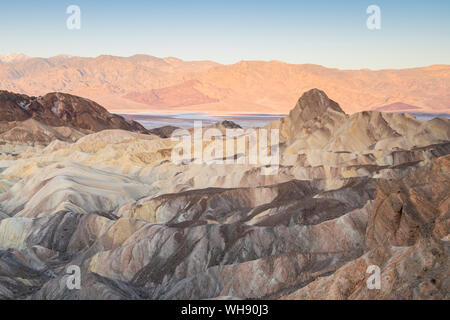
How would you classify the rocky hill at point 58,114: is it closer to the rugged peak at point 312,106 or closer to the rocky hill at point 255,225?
the rocky hill at point 255,225

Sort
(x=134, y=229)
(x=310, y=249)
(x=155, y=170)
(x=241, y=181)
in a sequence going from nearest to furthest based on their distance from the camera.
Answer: (x=310, y=249), (x=134, y=229), (x=241, y=181), (x=155, y=170)

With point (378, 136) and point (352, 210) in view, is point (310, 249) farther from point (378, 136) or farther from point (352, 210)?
point (378, 136)

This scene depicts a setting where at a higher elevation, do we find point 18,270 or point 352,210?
point 352,210

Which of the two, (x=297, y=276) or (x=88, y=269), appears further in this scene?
(x=88, y=269)

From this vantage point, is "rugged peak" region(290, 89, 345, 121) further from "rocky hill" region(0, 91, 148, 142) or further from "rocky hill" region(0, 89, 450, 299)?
"rocky hill" region(0, 91, 148, 142)

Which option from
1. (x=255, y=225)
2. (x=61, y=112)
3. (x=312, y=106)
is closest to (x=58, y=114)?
(x=61, y=112)

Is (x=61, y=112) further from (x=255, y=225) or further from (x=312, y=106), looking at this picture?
(x=255, y=225)

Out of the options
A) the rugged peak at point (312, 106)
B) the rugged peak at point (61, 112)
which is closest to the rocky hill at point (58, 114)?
the rugged peak at point (61, 112)

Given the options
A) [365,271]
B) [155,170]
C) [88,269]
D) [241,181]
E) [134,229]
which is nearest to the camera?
[365,271]

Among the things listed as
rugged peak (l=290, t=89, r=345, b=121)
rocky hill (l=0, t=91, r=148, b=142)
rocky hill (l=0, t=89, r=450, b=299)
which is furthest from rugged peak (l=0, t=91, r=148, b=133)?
rugged peak (l=290, t=89, r=345, b=121)

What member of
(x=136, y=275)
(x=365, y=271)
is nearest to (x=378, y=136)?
(x=136, y=275)
